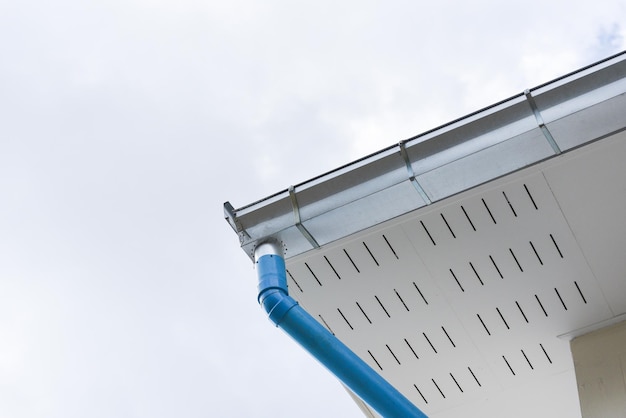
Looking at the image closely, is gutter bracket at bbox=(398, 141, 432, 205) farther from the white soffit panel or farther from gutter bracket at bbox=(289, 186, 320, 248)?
gutter bracket at bbox=(289, 186, 320, 248)

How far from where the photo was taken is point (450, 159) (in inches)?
106

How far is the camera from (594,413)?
2695 millimetres

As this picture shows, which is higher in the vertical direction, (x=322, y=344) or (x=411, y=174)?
(x=411, y=174)

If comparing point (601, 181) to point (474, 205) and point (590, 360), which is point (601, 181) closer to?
point (474, 205)

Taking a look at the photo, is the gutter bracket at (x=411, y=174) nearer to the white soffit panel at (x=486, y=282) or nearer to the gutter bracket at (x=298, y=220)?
the white soffit panel at (x=486, y=282)

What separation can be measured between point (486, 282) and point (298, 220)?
0.72m

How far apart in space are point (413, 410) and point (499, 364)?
2.44 feet

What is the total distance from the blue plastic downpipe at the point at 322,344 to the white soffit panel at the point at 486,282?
20cm

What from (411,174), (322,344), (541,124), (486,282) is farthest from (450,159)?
(322,344)

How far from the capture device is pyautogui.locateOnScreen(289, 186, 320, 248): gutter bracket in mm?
2832

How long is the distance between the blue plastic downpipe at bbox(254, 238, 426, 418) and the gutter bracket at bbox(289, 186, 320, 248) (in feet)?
0.38

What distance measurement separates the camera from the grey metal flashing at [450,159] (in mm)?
2617

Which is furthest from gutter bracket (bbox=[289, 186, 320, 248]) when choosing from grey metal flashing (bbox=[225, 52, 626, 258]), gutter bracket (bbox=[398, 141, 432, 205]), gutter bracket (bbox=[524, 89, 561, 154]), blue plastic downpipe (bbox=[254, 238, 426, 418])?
gutter bracket (bbox=[524, 89, 561, 154])

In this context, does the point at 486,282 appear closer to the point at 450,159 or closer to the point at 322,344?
the point at 450,159
